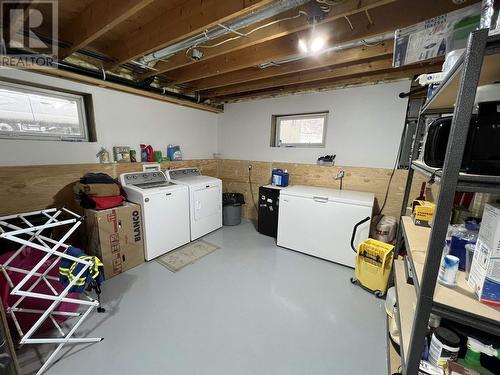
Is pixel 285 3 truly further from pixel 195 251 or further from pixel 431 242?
pixel 195 251

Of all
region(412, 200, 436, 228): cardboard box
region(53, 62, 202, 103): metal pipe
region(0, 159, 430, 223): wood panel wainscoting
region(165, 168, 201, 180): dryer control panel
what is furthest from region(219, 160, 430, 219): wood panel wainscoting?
region(53, 62, 202, 103): metal pipe

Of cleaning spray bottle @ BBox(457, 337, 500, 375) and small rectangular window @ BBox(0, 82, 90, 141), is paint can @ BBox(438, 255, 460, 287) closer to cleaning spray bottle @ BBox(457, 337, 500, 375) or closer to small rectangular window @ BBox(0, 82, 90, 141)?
cleaning spray bottle @ BBox(457, 337, 500, 375)

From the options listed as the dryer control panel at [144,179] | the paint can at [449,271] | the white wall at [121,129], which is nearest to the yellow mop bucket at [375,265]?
the paint can at [449,271]

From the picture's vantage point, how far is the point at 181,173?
11.1ft

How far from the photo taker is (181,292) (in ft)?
6.60

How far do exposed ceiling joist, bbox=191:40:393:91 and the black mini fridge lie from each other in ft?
5.14

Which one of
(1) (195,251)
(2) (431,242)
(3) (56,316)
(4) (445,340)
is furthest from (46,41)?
(4) (445,340)

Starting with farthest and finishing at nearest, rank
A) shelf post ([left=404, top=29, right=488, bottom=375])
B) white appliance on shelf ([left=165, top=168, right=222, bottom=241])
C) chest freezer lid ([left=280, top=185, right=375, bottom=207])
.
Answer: white appliance on shelf ([left=165, top=168, right=222, bottom=241]), chest freezer lid ([left=280, top=185, right=375, bottom=207]), shelf post ([left=404, top=29, right=488, bottom=375])

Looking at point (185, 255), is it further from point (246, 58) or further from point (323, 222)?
point (246, 58)

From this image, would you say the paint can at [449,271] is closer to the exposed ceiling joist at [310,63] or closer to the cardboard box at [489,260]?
the cardboard box at [489,260]

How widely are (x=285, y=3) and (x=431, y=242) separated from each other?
4.97 feet

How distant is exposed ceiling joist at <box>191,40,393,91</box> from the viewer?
1.87 metres

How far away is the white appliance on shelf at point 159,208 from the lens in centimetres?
246

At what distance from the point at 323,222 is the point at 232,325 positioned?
154 centimetres
